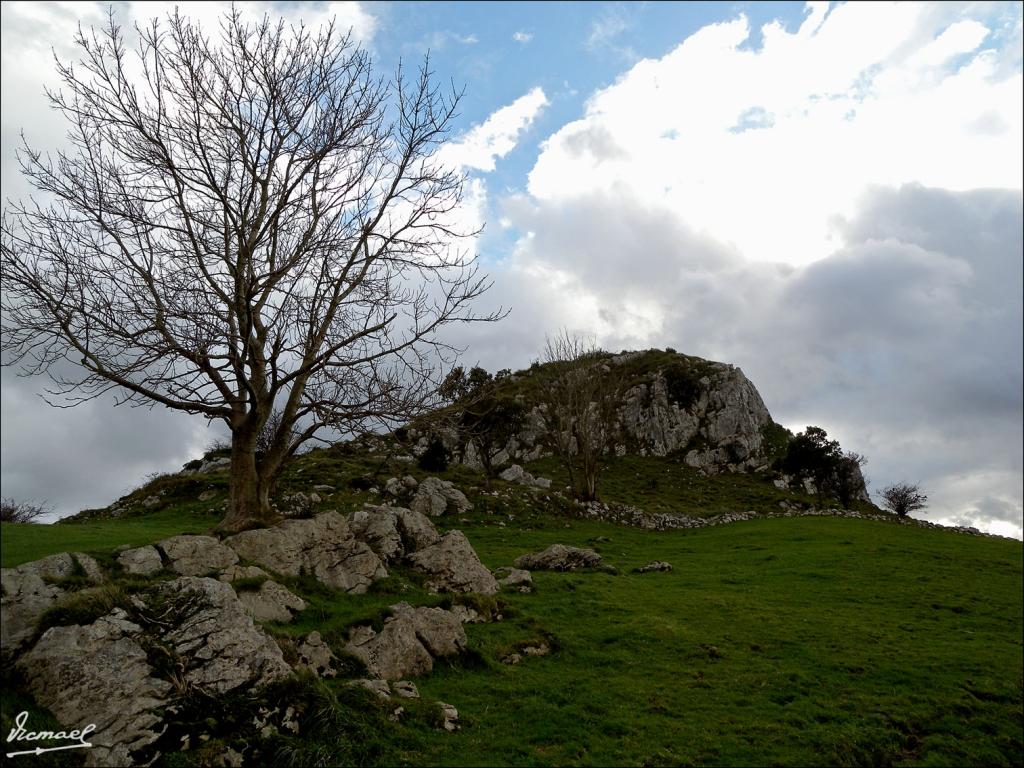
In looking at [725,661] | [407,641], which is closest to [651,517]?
[725,661]

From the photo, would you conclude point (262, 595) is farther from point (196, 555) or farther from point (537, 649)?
point (537, 649)

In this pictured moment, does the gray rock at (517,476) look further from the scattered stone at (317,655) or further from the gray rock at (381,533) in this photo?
the scattered stone at (317,655)

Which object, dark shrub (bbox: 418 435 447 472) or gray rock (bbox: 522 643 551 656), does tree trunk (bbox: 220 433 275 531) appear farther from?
dark shrub (bbox: 418 435 447 472)

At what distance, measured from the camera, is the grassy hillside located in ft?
38.2

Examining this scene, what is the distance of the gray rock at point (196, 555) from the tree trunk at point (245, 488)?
2.29 m

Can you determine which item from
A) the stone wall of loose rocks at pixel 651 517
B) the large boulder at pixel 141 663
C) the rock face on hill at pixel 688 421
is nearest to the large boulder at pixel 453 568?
the large boulder at pixel 141 663

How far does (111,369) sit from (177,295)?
295 centimetres

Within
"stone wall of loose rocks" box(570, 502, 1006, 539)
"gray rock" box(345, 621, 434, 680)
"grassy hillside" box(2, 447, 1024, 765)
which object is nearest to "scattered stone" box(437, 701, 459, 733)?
"grassy hillside" box(2, 447, 1024, 765)

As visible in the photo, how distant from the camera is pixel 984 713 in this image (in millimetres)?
13734

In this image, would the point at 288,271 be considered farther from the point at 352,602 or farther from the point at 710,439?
the point at 710,439

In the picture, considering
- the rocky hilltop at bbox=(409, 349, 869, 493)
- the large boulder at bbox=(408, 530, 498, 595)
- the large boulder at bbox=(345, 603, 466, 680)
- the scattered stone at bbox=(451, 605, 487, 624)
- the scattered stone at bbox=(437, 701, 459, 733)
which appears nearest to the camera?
the scattered stone at bbox=(437, 701, 459, 733)

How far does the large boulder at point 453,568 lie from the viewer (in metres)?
20.2

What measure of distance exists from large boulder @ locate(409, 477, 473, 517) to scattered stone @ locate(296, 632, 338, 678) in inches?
879

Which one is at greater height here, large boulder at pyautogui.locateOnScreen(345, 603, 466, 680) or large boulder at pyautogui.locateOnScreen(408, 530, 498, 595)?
large boulder at pyautogui.locateOnScreen(408, 530, 498, 595)
